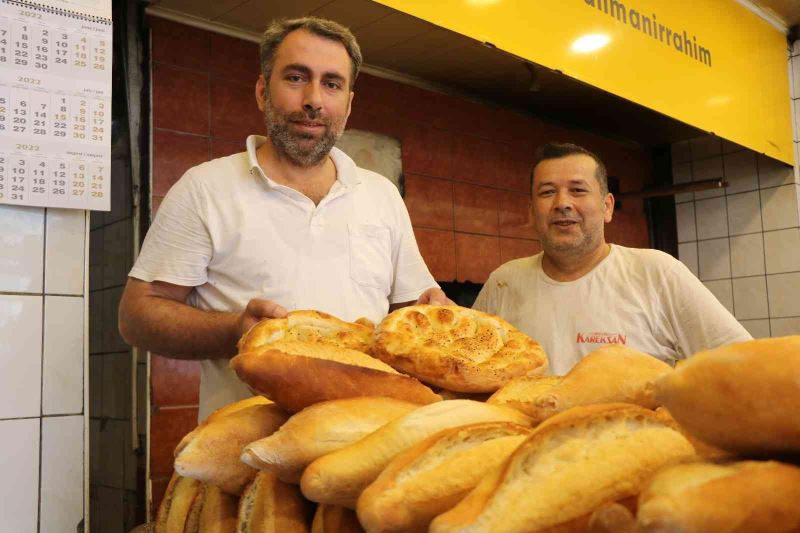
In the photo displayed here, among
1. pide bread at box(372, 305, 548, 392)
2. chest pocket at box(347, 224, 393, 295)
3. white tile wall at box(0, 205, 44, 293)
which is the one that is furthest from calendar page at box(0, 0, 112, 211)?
pide bread at box(372, 305, 548, 392)

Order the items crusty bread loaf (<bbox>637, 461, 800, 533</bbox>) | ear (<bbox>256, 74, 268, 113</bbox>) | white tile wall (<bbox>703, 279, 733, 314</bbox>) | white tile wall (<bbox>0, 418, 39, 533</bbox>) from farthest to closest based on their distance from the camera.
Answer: white tile wall (<bbox>703, 279, 733, 314</bbox>), ear (<bbox>256, 74, 268, 113</bbox>), white tile wall (<bbox>0, 418, 39, 533</bbox>), crusty bread loaf (<bbox>637, 461, 800, 533</bbox>)

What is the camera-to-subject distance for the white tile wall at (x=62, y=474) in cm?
154

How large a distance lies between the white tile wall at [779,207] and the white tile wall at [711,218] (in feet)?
0.79

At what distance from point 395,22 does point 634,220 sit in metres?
2.52

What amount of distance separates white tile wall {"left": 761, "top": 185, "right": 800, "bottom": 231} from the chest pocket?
3.46m

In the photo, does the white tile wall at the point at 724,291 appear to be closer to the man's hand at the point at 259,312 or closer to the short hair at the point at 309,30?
the short hair at the point at 309,30

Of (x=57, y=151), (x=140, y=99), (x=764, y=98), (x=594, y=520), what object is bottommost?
(x=594, y=520)

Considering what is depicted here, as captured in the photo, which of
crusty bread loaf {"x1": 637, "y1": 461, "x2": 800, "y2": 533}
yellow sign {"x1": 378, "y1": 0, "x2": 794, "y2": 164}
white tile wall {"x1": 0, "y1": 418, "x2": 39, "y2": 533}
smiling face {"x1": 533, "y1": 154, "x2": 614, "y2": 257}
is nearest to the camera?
crusty bread loaf {"x1": 637, "y1": 461, "x2": 800, "y2": 533}

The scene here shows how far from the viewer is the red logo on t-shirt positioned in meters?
2.06

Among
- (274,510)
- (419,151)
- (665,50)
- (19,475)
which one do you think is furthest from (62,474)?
(665,50)

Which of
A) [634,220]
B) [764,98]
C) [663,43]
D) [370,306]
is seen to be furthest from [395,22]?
[634,220]

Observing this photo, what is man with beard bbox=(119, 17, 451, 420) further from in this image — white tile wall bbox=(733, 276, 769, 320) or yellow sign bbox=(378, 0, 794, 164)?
white tile wall bbox=(733, 276, 769, 320)

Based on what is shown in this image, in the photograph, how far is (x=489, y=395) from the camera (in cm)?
84

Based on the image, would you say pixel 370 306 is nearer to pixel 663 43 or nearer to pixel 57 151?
pixel 57 151
